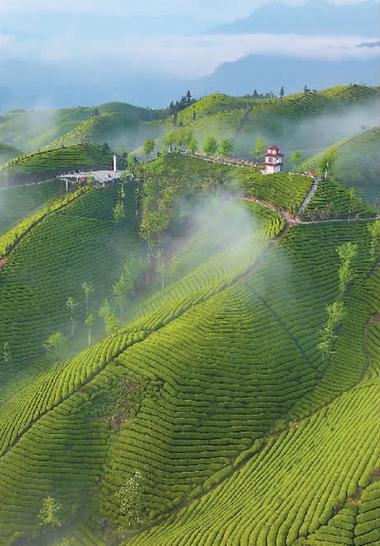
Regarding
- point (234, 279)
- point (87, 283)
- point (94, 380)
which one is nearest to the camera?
point (94, 380)

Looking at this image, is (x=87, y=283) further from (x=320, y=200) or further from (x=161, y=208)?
(x=320, y=200)

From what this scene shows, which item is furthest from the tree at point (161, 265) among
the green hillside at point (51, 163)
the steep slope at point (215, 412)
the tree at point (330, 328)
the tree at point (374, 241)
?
the green hillside at point (51, 163)

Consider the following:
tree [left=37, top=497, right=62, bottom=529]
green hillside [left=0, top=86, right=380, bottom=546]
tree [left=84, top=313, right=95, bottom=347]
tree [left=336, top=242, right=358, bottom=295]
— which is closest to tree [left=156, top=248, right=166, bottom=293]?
green hillside [left=0, top=86, right=380, bottom=546]

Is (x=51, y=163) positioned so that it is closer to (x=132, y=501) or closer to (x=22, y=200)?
(x=22, y=200)

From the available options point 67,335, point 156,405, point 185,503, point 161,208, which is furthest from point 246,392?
point 161,208

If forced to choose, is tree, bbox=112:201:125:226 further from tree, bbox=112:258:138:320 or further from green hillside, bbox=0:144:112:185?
green hillside, bbox=0:144:112:185

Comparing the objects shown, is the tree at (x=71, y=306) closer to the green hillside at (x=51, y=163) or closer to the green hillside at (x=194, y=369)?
the green hillside at (x=194, y=369)
